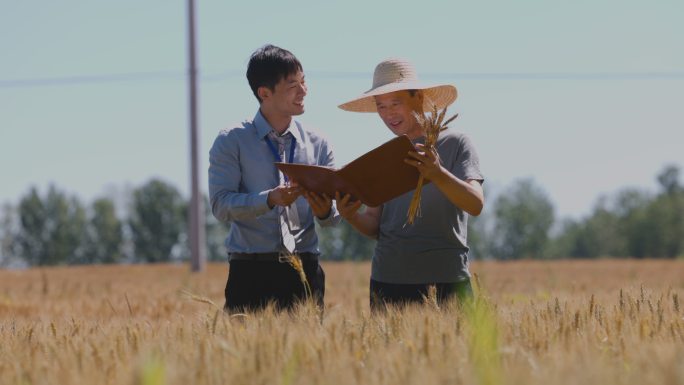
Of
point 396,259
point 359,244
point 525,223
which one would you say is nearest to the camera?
point 396,259

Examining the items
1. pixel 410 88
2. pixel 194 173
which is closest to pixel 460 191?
pixel 410 88

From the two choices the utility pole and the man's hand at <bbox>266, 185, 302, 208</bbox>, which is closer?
the man's hand at <bbox>266, 185, 302, 208</bbox>

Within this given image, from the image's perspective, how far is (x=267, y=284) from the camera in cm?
488

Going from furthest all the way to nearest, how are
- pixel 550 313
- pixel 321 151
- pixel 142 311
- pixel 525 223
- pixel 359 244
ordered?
1. pixel 525 223
2. pixel 359 244
3. pixel 142 311
4. pixel 321 151
5. pixel 550 313

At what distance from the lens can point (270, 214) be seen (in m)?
4.83

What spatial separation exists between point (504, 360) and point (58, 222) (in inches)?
3568

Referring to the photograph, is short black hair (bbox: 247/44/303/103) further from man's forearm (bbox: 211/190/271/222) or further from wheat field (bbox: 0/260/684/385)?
wheat field (bbox: 0/260/684/385)

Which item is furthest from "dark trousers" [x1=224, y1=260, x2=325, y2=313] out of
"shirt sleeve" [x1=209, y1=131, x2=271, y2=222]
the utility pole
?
the utility pole

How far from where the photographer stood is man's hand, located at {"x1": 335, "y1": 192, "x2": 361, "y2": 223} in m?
4.52

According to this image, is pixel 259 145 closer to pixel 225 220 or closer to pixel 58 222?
pixel 225 220

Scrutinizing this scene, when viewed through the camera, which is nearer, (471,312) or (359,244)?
(471,312)

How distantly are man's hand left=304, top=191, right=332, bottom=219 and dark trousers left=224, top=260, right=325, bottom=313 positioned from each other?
41cm

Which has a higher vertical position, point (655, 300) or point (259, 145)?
point (259, 145)

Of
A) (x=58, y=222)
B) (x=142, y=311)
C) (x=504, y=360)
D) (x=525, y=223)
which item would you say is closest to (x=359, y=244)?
(x=525, y=223)
